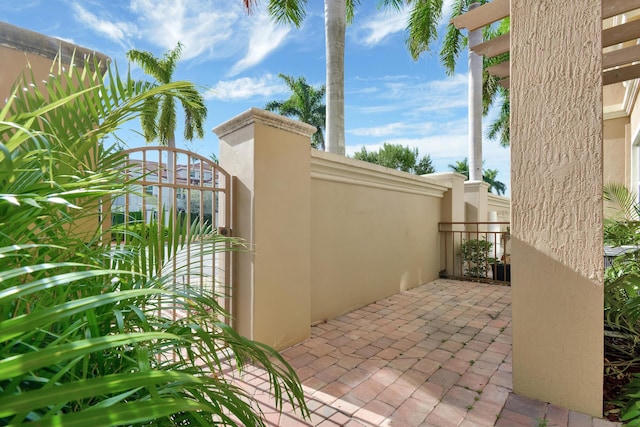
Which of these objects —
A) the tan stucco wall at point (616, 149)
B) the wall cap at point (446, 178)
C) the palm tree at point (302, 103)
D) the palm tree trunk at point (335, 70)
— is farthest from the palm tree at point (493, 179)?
the palm tree trunk at point (335, 70)

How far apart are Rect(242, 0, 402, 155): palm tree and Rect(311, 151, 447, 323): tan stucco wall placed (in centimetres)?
153

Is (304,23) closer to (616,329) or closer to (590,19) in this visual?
(590,19)

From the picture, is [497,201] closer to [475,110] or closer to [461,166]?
[475,110]

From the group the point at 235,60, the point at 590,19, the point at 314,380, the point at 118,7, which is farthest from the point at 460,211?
the point at 235,60

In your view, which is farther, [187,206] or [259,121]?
[259,121]

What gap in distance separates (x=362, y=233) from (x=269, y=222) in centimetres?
187

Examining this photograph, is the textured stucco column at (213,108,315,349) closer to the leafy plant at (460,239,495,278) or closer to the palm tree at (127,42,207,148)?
the leafy plant at (460,239,495,278)

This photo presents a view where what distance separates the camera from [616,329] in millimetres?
2312

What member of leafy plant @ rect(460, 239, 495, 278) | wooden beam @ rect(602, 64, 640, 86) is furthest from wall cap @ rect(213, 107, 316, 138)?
leafy plant @ rect(460, 239, 495, 278)

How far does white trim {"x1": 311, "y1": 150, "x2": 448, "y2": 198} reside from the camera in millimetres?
3740

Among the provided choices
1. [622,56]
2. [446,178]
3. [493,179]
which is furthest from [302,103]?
[493,179]

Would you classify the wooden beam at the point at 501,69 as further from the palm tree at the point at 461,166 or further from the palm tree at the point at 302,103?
the palm tree at the point at 461,166

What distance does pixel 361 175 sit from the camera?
4.39 metres

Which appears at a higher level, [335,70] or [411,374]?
[335,70]
